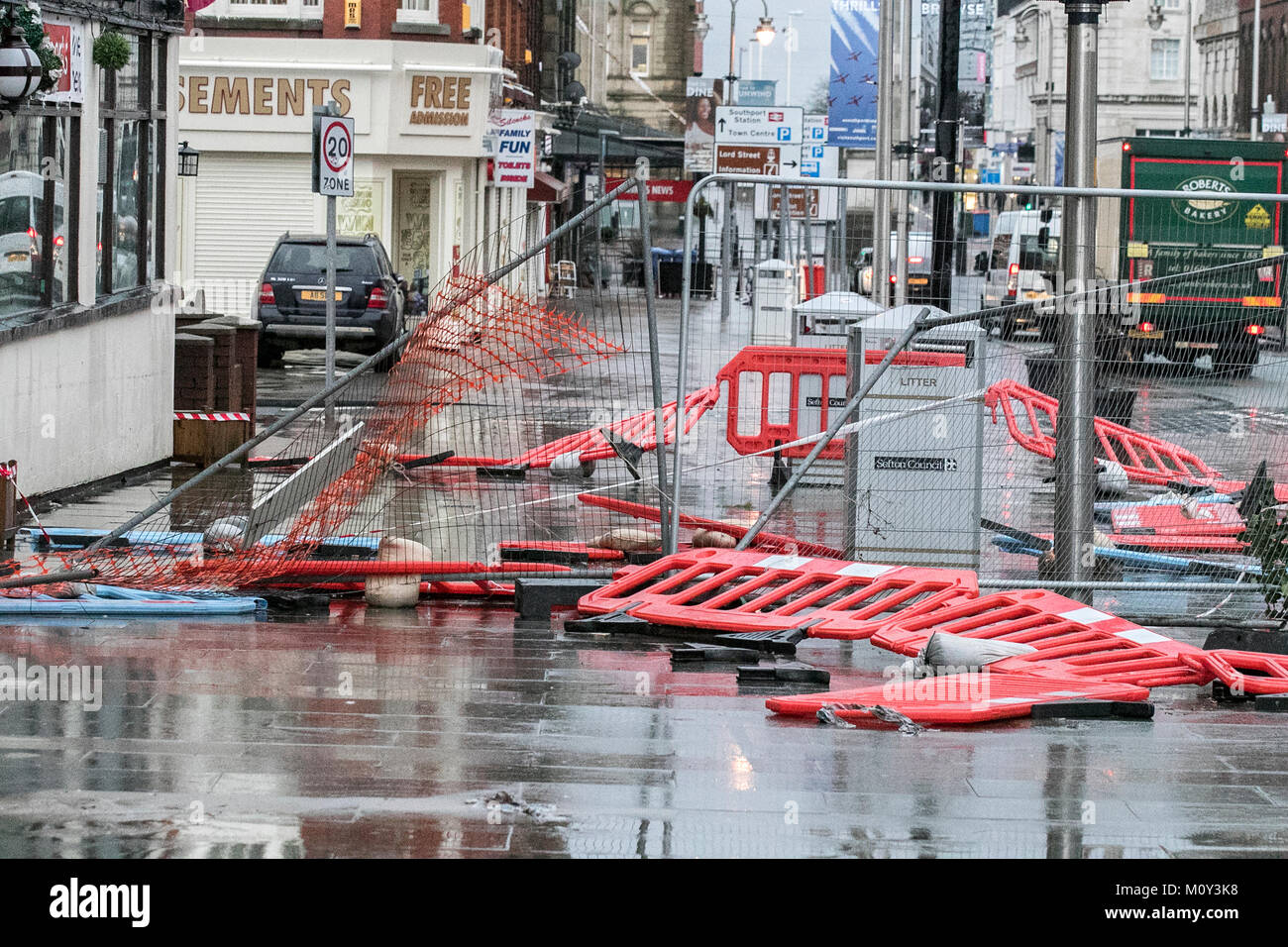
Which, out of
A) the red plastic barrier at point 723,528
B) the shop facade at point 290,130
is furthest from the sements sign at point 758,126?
the red plastic barrier at point 723,528

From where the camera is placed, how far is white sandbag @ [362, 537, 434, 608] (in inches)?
406

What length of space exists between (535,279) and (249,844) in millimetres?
7634

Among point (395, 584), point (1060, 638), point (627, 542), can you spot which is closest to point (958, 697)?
point (1060, 638)

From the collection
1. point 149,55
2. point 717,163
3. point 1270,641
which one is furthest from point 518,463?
point 717,163

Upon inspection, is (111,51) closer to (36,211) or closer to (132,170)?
(36,211)

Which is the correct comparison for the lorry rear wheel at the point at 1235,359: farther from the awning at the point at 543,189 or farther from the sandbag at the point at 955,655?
the awning at the point at 543,189

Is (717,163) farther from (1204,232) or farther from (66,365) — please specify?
(66,365)

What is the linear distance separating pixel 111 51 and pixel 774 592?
24.1ft

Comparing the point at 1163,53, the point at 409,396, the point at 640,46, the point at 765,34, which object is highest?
the point at 640,46

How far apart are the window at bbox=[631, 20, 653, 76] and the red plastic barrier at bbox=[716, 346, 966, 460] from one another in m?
103

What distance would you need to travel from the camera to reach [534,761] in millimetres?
6953

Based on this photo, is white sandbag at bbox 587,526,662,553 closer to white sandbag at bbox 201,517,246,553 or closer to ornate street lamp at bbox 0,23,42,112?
white sandbag at bbox 201,517,246,553

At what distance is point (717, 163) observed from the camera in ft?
110

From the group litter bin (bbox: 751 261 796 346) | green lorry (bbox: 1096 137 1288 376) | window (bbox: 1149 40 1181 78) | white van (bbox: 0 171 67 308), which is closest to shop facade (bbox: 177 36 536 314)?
green lorry (bbox: 1096 137 1288 376)
